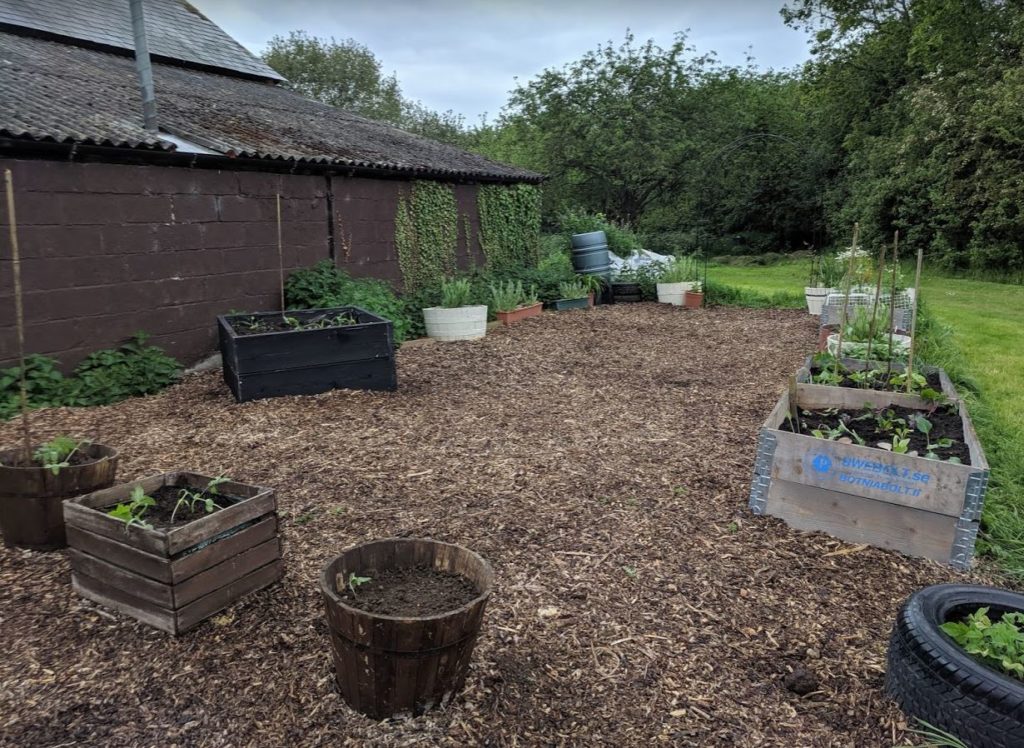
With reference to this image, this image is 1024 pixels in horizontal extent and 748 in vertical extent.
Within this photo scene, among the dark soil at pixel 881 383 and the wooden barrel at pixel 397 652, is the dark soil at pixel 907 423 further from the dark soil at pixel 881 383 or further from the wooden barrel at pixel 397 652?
the wooden barrel at pixel 397 652

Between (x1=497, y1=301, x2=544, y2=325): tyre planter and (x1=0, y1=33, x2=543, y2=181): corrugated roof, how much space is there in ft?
7.73

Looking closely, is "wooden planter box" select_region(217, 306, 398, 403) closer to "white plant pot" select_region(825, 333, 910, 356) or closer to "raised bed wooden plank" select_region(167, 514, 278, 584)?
"raised bed wooden plank" select_region(167, 514, 278, 584)

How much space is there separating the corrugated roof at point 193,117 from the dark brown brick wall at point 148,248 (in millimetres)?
303

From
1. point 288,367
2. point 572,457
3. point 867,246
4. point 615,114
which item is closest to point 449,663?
point 572,457

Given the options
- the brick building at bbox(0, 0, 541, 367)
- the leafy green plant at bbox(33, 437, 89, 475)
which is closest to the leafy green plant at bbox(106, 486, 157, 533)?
the leafy green plant at bbox(33, 437, 89, 475)

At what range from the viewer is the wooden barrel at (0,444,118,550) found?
2957mm

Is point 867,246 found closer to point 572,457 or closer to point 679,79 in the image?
point 679,79

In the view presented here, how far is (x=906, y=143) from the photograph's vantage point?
16234 millimetres

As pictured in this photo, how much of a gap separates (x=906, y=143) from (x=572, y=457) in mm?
16276

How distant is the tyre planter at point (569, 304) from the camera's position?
38.0 ft

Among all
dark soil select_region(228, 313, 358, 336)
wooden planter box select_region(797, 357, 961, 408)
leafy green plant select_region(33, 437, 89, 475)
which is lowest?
leafy green plant select_region(33, 437, 89, 475)

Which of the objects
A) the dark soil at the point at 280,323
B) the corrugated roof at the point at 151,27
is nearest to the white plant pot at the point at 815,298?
the dark soil at the point at 280,323

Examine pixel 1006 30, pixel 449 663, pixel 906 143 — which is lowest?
pixel 449 663

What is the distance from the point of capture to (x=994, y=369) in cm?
694
